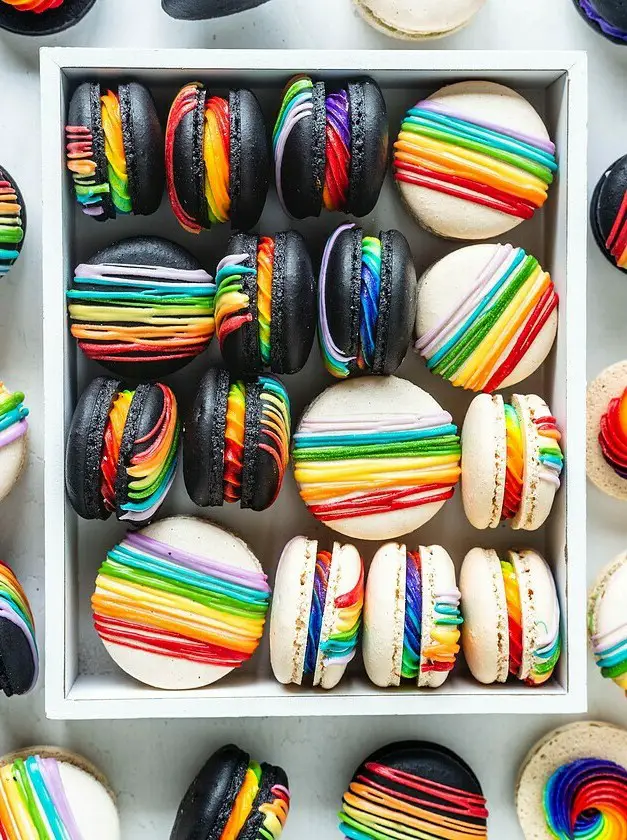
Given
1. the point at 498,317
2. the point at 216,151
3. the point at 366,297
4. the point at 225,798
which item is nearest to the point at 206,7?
the point at 216,151

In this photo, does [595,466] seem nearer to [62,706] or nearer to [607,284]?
[607,284]

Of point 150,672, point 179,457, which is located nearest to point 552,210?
point 179,457

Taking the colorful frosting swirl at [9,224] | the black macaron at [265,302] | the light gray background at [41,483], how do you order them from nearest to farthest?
the black macaron at [265,302], the colorful frosting swirl at [9,224], the light gray background at [41,483]

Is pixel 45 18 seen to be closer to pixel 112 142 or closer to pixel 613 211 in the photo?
pixel 112 142

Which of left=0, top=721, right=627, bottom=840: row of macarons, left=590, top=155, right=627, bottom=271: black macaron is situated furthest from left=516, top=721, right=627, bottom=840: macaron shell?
left=590, top=155, right=627, bottom=271: black macaron

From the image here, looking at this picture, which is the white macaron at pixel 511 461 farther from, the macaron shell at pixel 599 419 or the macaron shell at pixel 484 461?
the macaron shell at pixel 599 419

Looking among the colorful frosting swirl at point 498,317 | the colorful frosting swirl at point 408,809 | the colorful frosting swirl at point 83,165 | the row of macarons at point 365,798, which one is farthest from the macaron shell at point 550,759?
the colorful frosting swirl at point 83,165
